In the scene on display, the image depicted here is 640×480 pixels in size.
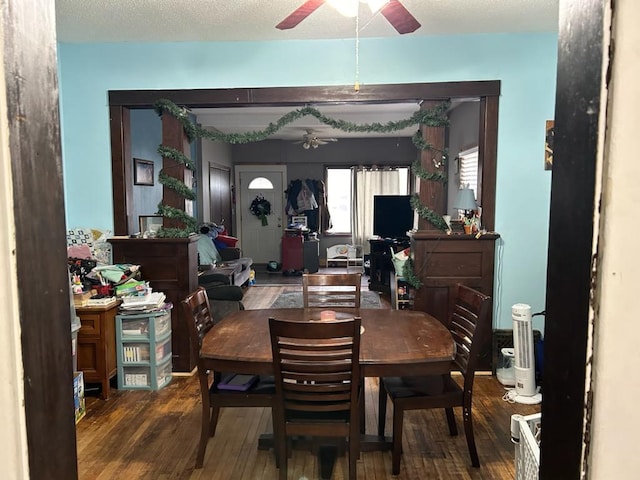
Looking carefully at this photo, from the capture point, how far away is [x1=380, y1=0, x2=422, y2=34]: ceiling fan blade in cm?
235

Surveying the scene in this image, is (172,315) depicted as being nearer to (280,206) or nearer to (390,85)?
(390,85)

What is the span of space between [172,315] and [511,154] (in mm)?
3027

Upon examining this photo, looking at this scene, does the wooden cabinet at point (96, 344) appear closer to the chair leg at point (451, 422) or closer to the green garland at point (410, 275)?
the green garland at point (410, 275)

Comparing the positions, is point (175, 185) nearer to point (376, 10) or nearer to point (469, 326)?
point (376, 10)

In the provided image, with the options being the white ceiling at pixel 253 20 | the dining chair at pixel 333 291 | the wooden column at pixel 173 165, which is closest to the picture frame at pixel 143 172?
the wooden column at pixel 173 165

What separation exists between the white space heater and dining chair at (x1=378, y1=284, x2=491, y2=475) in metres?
0.81

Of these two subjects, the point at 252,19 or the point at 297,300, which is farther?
the point at 297,300

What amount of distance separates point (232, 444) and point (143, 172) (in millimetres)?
3500

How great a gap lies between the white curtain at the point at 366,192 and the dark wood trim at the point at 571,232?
8.46m

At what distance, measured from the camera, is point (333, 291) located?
330 centimetres

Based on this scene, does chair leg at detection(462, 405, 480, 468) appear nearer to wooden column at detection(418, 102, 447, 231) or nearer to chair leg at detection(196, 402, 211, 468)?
chair leg at detection(196, 402, 211, 468)

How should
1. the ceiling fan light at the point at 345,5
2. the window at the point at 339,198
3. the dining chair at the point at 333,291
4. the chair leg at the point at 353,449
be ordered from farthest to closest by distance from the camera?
the window at the point at 339,198 → the dining chair at the point at 333,291 → the ceiling fan light at the point at 345,5 → the chair leg at the point at 353,449

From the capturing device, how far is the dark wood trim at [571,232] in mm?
536

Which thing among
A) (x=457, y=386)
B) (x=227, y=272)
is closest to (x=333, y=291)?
(x=457, y=386)
